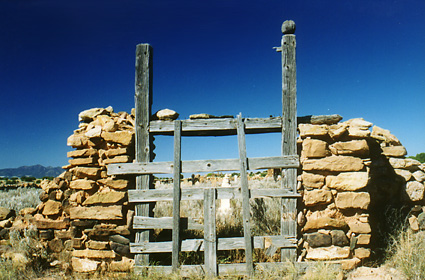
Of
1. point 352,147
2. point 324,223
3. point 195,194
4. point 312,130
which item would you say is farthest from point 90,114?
point 352,147

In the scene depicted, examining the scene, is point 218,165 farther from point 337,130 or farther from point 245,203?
point 337,130

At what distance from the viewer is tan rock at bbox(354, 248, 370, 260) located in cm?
474

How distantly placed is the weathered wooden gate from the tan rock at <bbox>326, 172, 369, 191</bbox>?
0.61 meters

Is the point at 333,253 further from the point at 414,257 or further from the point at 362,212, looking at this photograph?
the point at 414,257

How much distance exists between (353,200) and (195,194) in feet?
8.22

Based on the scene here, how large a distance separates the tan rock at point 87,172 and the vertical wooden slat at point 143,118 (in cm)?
81

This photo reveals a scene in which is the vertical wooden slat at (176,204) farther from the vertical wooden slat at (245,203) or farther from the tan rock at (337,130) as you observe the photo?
the tan rock at (337,130)

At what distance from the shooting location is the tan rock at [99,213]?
5.01 metres

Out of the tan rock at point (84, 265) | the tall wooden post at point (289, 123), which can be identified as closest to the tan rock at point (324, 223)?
the tall wooden post at point (289, 123)

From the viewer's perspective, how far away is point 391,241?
5.27 metres

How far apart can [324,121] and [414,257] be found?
2439 millimetres

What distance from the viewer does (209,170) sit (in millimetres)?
4820

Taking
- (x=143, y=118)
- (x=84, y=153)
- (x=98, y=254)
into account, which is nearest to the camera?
(x=98, y=254)

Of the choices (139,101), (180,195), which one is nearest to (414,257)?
(180,195)
